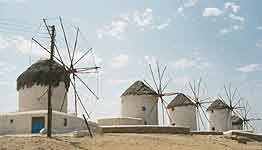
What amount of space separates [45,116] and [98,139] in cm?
721

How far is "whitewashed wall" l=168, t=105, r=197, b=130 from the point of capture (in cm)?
5212

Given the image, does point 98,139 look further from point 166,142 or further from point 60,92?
point 60,92

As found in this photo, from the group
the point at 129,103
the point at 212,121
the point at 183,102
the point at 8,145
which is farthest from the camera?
the point at 212,121

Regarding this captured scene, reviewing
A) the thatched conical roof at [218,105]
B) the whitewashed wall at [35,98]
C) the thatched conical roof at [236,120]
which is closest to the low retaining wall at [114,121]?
the whitewashed wall at [35,98]

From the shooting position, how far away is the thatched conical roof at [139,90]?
47.5 m

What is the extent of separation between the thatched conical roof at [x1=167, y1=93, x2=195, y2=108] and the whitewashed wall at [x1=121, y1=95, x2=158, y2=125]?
5857mm

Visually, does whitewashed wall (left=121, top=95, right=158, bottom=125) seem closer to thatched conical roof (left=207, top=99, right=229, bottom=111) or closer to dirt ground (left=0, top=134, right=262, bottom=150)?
thatched conical roof (left=207, top=99, right=229, bottom=111)

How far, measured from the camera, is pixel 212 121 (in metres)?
60.1

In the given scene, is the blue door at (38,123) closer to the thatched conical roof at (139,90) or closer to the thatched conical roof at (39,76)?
the thatched conical roof at (39,76)

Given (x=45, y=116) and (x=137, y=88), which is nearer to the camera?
(x=45, y=116)

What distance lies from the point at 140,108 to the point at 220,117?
56.6 ft

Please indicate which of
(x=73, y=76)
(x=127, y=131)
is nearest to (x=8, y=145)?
(x=73, y=76)

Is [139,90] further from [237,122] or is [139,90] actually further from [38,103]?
[237,122]

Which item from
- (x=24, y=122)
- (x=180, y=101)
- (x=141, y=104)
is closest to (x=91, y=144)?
(x=24, y=122)
